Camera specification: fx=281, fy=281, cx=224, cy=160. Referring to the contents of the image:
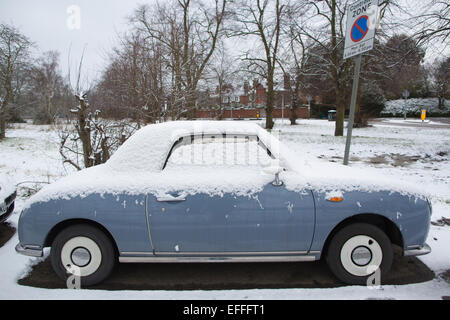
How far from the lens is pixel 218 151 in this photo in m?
2.87

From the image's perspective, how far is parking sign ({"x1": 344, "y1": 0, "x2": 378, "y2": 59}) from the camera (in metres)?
3.56

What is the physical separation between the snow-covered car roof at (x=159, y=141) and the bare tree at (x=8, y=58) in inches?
643

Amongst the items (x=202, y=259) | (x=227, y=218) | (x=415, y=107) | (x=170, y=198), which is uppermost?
(x=415, y=107)

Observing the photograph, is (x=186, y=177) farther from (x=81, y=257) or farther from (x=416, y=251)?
(x=416, y=251)

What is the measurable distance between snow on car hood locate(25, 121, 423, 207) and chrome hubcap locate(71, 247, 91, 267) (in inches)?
21.1

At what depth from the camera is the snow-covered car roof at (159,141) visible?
9.18 feet

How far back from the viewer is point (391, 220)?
270 cm

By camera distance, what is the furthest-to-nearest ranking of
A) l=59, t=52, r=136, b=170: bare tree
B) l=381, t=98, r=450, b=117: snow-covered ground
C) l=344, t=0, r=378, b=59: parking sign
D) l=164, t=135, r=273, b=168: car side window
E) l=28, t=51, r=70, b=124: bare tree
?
l=381, t=98, r=450, b=117: snow-covered ground → l=28, t=51, r=70, b=124: bare tree → l=59, t=52, r=136, b=170: bare tree → l=344, t=0, r=378, b=59: parking sign → l=164, t=135, r=273, b=168: car side window

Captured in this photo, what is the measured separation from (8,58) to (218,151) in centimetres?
1849

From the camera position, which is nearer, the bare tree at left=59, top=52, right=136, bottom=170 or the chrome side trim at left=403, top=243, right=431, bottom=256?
the chrome side trim at left=403, top=243, right=431, bottom=256

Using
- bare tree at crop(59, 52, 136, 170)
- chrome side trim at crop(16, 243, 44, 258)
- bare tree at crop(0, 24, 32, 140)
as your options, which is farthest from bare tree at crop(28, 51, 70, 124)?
chrome side trim at crop(16, 243, 44, 258)

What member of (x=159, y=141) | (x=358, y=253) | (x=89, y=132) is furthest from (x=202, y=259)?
(x=89, y=132)

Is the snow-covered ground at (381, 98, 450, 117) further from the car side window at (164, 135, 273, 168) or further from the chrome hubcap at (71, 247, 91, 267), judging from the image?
the chrome hubcap at (71, 247, 91, 267)
